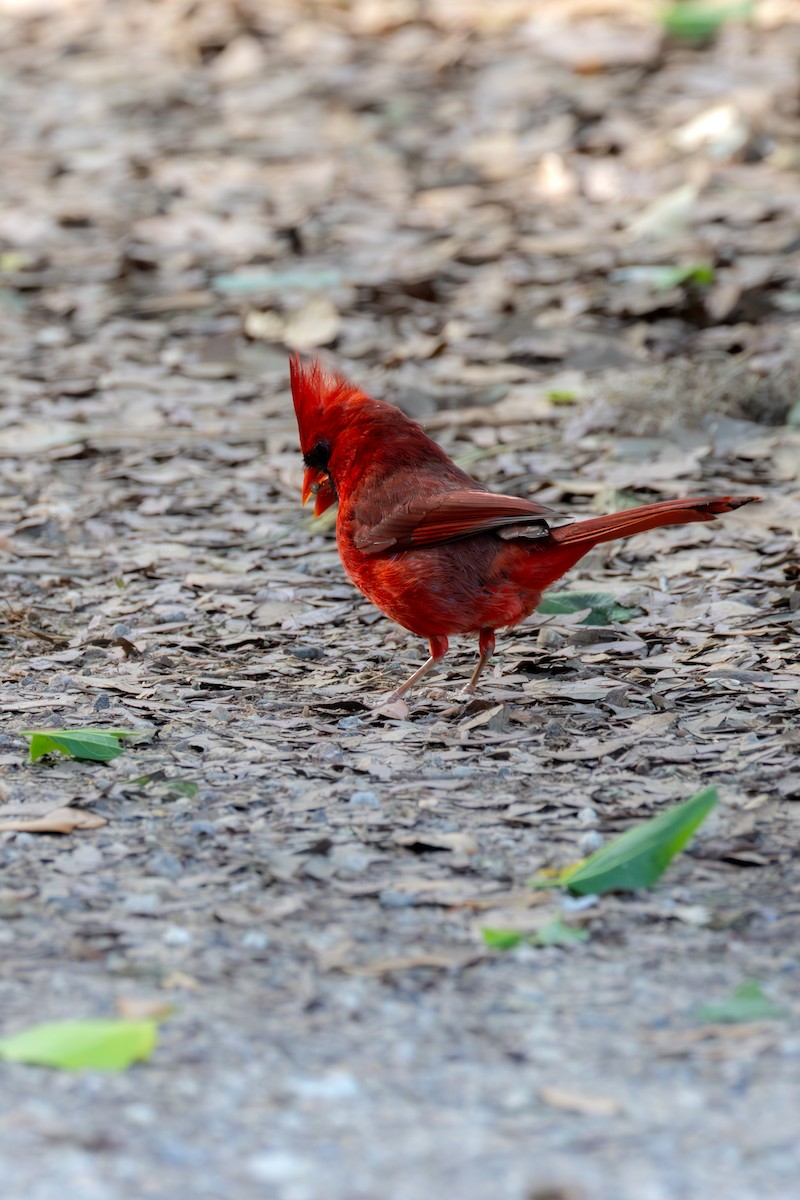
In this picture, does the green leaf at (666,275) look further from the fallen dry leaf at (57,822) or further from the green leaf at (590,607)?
the fallen dry leaf at (57,822)

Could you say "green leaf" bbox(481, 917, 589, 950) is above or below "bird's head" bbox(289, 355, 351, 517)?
below

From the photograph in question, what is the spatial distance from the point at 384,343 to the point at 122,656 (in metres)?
2.67

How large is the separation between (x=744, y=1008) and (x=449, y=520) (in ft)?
5.32

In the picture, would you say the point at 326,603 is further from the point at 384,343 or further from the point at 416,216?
the point at 416,216

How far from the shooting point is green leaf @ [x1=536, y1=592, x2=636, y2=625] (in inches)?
A: 166

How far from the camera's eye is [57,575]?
182 inches

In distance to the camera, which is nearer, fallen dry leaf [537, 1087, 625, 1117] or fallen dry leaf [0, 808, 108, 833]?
fallen dry leaf [537, 1087, 625, 1117]

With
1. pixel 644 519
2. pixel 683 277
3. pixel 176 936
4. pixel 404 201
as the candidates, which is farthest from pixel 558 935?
pixel 404 201


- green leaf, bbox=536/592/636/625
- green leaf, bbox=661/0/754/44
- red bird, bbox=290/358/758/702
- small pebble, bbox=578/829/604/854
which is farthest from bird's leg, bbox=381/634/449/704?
green leaf, bbox=661/0/754/44

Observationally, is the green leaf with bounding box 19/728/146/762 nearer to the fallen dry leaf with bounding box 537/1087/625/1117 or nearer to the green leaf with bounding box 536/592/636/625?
the green leaf with bounding box 536/592/636/625

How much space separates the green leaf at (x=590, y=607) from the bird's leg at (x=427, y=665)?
16.8 inches

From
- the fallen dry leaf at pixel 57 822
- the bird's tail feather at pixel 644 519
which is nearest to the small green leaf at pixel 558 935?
the fallen dry leaf at pixel 57 822

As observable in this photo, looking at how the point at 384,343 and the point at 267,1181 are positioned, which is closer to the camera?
the point at 267,1181

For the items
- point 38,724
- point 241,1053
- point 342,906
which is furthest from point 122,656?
point 241,1053
